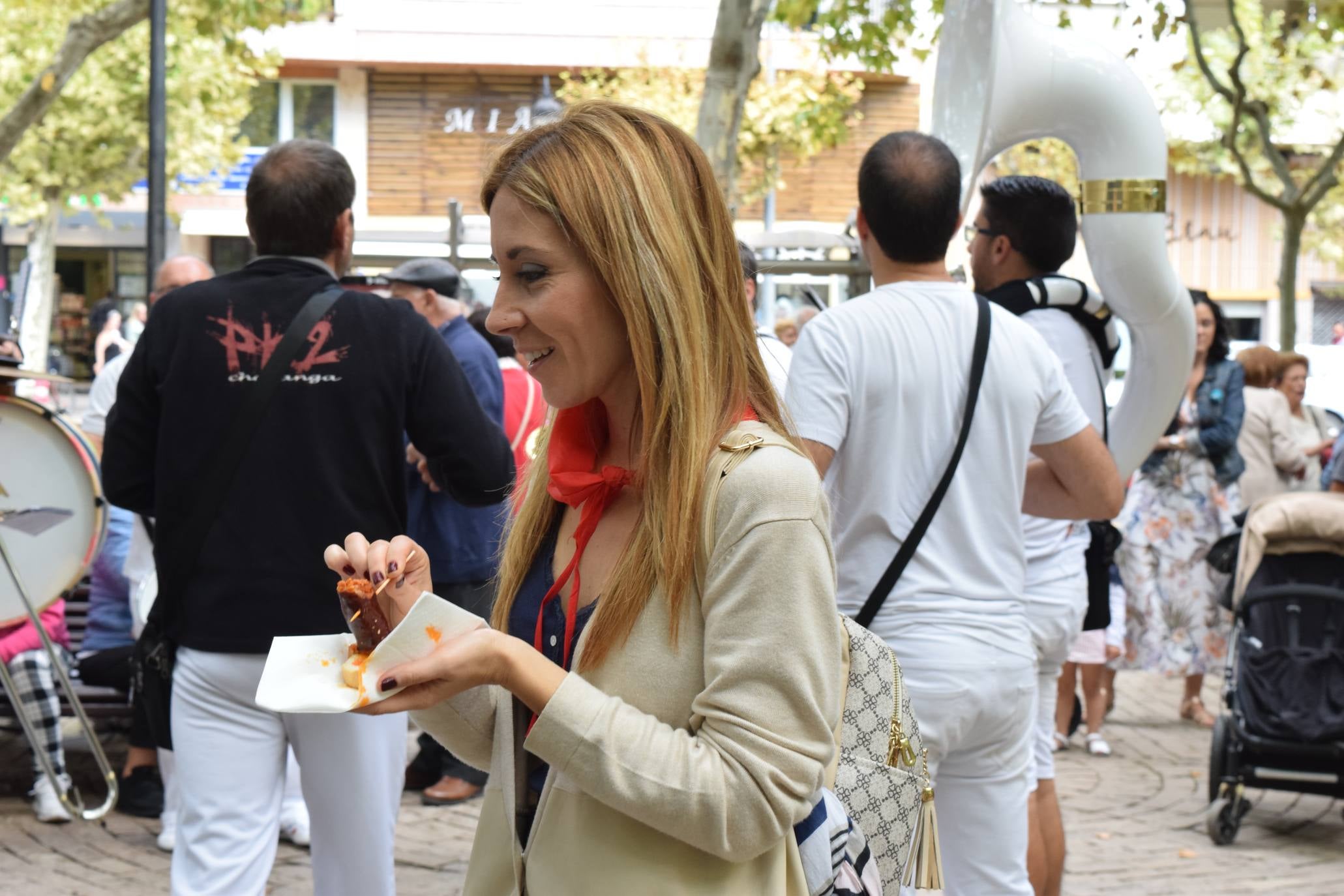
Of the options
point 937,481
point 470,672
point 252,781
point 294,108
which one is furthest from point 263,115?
point 470,672

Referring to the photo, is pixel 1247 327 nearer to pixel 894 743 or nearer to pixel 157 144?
pixel 157 144

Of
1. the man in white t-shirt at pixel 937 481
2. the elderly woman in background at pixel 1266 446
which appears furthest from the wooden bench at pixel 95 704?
the elderly woman in background at pixel 1266 446

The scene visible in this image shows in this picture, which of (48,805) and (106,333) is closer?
(48,805)

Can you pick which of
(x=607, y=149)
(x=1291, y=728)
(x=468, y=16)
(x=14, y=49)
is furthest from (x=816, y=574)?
(x=468, y=16)

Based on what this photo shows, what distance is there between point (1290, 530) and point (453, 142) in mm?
27631

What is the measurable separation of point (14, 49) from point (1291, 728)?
2238 centimetres

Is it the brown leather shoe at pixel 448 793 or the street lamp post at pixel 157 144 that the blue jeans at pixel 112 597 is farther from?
the street lamp post at pixel 157 144

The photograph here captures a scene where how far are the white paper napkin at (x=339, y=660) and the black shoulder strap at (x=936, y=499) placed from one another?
160 centimetres

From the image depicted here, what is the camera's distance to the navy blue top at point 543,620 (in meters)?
1.85

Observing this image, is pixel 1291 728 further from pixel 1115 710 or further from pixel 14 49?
pixel 14 49

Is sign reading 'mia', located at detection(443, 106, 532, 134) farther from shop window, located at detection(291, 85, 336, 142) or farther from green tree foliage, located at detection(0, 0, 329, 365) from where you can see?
green tree foliage, located at detection(0, 0, 329, 365)

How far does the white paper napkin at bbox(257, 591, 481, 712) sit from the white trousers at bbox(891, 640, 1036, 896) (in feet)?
5.33

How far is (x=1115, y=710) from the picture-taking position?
349 inches

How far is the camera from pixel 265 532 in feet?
11.3
